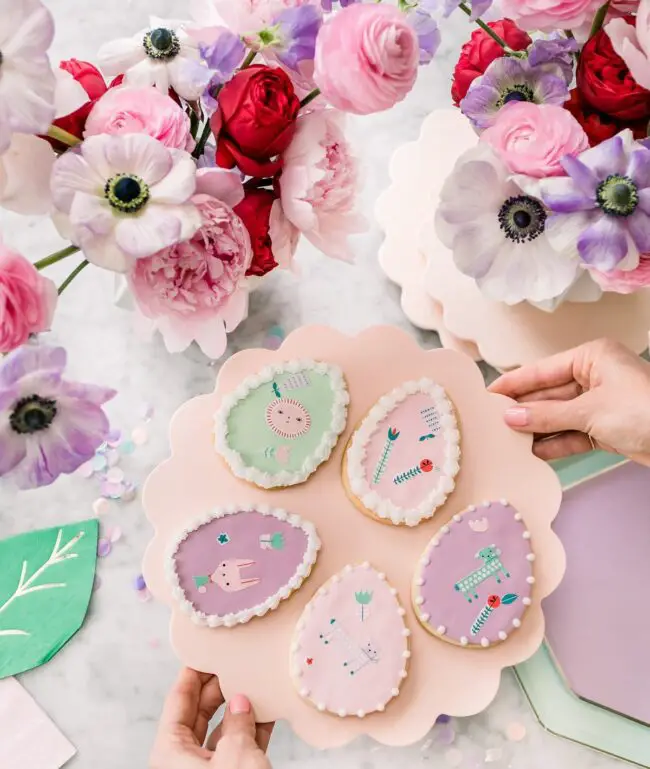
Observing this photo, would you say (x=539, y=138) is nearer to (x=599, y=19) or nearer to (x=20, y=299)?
(x=599, y=19)

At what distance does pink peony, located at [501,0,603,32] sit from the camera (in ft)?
1.71

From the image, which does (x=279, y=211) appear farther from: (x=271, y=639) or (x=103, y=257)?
(x=271, y=639)

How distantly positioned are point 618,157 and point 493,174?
0.10 m

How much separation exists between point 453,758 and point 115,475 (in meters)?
0.51

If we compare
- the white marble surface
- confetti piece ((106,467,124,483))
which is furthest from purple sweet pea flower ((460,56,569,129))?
confetti piece ((106,467,124,483))

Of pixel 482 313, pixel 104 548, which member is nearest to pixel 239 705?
pixel 104 548

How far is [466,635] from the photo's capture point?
0.75m

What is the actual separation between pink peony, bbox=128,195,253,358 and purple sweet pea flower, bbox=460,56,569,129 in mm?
235

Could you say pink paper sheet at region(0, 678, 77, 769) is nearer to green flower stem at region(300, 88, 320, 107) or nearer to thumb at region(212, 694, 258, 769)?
thumb at region(212, 694, 258, 769)

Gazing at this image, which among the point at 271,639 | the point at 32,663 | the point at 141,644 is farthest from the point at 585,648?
the point at 32,663

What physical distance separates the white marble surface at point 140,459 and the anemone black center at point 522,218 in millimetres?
315

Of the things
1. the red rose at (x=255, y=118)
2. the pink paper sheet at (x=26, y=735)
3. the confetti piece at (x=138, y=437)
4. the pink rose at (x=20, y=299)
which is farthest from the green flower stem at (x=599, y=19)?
the pink paper sheet at (x=26, y=735)

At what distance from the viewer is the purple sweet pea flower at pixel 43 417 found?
491 mm

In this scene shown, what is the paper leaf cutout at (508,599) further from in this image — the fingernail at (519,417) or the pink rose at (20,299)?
the pink rose at (20,299)
